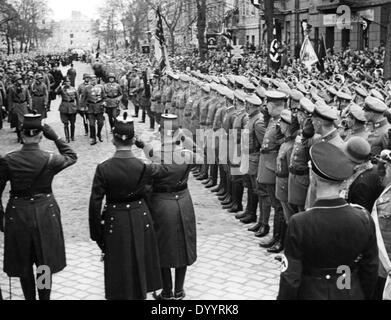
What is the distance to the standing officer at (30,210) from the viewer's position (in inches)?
219

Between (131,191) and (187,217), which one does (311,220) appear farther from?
(187,217)

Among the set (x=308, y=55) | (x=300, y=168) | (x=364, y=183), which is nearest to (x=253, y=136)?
(x=300, y=168)

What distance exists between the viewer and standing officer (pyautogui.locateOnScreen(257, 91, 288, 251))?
26.4ft

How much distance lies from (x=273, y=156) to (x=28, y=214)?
370 centimetres

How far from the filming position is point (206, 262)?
24.9 feet

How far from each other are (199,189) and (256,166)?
2.85 m

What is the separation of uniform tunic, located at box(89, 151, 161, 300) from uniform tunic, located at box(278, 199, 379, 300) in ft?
6.87

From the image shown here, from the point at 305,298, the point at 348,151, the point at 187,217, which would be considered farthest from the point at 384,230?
the point at 187,217

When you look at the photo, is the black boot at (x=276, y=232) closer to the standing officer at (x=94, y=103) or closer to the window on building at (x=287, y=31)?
the standing officer at (x=94, y=103)

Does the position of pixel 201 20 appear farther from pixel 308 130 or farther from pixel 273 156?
pixel 308 130

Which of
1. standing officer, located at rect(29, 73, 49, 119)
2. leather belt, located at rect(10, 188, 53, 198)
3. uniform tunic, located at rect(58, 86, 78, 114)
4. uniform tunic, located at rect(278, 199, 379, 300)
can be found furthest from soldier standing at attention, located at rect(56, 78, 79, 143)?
uniform tunic, located at rect(278, 199, 379, 300)

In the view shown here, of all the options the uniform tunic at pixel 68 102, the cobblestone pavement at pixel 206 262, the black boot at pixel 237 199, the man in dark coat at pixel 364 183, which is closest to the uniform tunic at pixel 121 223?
the cobblestone pavement at pixel 206 262

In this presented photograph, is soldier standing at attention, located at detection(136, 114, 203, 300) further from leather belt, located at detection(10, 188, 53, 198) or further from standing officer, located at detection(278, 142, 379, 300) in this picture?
standing officer, located at detection(278, 142, 379, 300)

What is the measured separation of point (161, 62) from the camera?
19.5 metres
